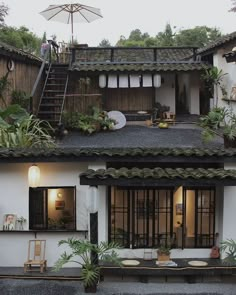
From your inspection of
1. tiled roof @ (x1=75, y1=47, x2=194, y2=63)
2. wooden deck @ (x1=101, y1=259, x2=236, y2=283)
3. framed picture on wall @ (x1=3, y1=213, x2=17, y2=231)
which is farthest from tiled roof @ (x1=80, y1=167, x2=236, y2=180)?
tiled roof @ (x1=75, y1=47, x2=194, y2=63)

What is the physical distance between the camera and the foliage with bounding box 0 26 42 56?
3458cm

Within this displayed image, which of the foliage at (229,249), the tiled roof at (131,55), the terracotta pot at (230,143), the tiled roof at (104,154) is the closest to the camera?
the foliage at (229,249)

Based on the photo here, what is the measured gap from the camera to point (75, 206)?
10.9m

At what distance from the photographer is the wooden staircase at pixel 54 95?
17.2 meters

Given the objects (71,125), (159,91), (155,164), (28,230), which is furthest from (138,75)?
(28,230)

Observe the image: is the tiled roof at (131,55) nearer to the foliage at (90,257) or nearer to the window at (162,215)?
the window at (162,215)

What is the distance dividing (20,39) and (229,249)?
31.0 metres

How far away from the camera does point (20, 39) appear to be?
37250 mm

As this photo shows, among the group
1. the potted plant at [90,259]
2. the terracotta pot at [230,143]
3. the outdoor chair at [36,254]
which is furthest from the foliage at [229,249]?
the outdoor chair at [36,254]

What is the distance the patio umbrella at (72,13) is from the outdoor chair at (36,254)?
14.1 metres

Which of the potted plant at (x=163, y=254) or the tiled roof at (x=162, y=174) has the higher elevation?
the tiled roof at (x=162, y=174)

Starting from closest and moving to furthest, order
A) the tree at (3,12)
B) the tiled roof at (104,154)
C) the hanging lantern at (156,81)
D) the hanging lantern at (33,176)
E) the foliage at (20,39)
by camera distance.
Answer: the tiled roof at (104,154)
the hanging lantern at (33,176)
the hanging lantern at (156,81)
the foliage at (20,39)
the tree at (3,12)

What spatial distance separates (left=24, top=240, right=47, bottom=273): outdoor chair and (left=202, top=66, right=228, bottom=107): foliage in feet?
34.7

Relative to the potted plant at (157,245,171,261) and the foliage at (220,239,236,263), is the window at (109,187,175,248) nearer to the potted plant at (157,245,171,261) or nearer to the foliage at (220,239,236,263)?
the potted plant at (157,245,171,261)
